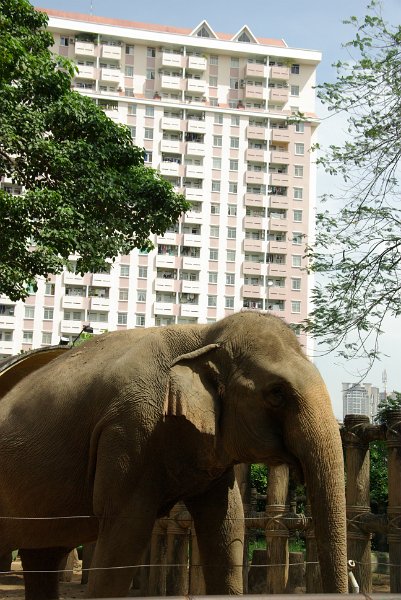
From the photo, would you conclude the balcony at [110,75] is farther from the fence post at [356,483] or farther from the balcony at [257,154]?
the fence post at [356,483]

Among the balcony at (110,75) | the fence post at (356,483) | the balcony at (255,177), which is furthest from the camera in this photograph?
the balcony at (255,177)

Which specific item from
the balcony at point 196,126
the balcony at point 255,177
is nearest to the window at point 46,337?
Answer: the balcony at point 196,126

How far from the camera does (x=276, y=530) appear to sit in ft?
31.0

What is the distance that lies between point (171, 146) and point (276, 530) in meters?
65.1

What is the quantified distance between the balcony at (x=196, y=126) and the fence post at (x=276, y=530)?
214 ft

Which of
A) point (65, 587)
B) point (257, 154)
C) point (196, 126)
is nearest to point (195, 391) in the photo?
point (65, 587)

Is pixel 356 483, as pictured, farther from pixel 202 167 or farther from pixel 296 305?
pixel 202 167

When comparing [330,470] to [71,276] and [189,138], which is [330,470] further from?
[189,138]

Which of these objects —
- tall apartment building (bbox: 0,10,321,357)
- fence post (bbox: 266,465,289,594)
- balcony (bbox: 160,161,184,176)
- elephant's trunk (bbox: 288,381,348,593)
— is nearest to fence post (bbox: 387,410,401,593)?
elephant's trunk (bbox: 288,381,348,593)

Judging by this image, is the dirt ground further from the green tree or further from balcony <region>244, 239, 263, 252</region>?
balcony <region>244, 239, 263, 252</region>

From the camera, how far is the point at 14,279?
15758 mm

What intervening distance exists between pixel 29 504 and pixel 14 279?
9.40 m

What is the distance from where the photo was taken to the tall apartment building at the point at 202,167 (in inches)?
2734

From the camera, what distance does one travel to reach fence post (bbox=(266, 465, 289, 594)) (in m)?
9.38
